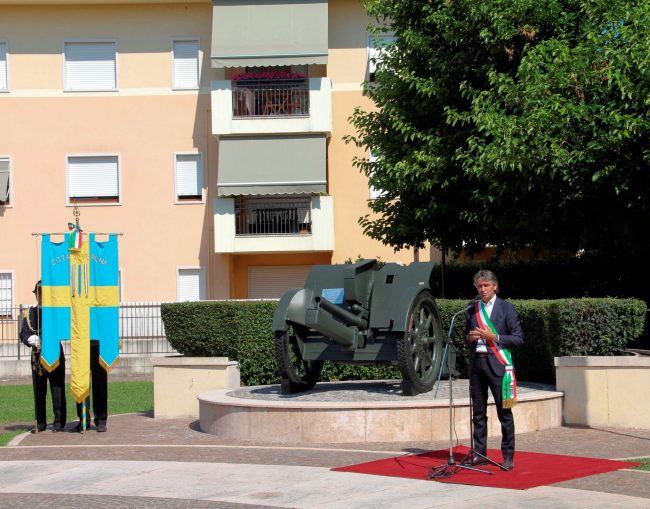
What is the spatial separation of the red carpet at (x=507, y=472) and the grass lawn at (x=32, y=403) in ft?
17.8

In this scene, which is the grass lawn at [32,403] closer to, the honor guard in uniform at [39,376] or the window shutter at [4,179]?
the honor guard in uniform at [39,376]

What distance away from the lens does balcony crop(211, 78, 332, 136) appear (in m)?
35.5

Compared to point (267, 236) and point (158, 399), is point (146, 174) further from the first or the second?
point (158, 399)

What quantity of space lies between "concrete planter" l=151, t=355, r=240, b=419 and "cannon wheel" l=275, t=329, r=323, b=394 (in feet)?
7.03

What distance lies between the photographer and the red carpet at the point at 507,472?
10570 millimetres

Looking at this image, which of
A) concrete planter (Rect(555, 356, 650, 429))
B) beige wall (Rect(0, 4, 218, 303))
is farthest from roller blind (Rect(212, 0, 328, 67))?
concrete planter (Rect(555, 356, 650, 429))

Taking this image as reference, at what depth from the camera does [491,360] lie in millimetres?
11172

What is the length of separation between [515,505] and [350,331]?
5227mm

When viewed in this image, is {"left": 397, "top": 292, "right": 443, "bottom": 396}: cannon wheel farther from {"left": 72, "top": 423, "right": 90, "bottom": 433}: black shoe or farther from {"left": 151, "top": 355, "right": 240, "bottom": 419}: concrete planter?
{"left": 72, "top": 423, "right": 90, "bottom": 433}: black shoe

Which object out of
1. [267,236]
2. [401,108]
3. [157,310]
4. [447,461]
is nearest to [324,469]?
[447,461]

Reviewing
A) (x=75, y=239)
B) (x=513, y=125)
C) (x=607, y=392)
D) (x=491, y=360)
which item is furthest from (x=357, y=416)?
(x=513, y=125)

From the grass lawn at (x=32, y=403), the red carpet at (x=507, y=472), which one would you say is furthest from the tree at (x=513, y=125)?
the red carpet at (x=507, y=472)

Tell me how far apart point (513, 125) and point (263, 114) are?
1811cm

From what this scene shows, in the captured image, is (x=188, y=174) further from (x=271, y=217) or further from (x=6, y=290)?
(x=6, y=290)
